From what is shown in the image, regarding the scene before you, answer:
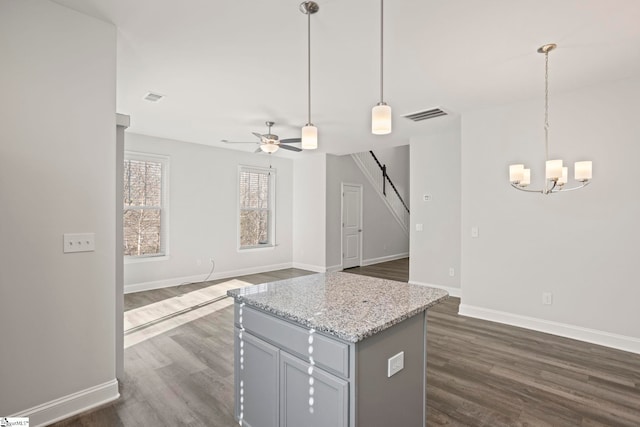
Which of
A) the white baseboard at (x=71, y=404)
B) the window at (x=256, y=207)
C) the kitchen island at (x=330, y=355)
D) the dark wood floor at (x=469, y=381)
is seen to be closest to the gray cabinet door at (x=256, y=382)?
the kitchen island at (x=330, y=355)

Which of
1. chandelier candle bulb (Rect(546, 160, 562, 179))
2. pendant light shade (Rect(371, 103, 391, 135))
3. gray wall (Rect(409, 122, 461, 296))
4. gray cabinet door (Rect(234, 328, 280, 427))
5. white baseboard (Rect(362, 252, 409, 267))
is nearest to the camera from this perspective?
gray cabinet door (Rect(234, 328, 280, 427))

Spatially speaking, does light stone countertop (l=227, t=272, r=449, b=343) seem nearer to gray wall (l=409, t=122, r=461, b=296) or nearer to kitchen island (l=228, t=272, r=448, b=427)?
kitchen island (l=228, t=272, r=448, b=427)

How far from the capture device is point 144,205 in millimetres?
5469

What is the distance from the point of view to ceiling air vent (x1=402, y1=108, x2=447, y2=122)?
4.12 meters

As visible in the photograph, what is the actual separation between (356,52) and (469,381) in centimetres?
285

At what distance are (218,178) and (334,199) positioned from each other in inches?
99.7

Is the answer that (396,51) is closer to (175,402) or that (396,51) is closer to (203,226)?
(175,402)

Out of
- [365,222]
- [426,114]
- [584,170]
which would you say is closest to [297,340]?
[584,170]

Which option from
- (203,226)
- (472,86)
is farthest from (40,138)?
(203,226)

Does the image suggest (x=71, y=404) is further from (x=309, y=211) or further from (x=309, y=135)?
(x=309, y=211)

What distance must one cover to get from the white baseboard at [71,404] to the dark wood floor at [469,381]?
63mm

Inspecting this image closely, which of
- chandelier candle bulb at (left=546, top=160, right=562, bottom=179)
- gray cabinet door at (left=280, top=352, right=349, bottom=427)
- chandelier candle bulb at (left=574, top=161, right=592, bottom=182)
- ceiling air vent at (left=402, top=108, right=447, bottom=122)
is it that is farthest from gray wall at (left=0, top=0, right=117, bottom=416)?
chandelier candle bulb at (left=574, top=161, right=592, bottom=182)

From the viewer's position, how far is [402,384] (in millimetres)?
1678

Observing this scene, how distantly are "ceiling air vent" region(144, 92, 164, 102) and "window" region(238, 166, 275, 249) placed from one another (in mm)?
2942
